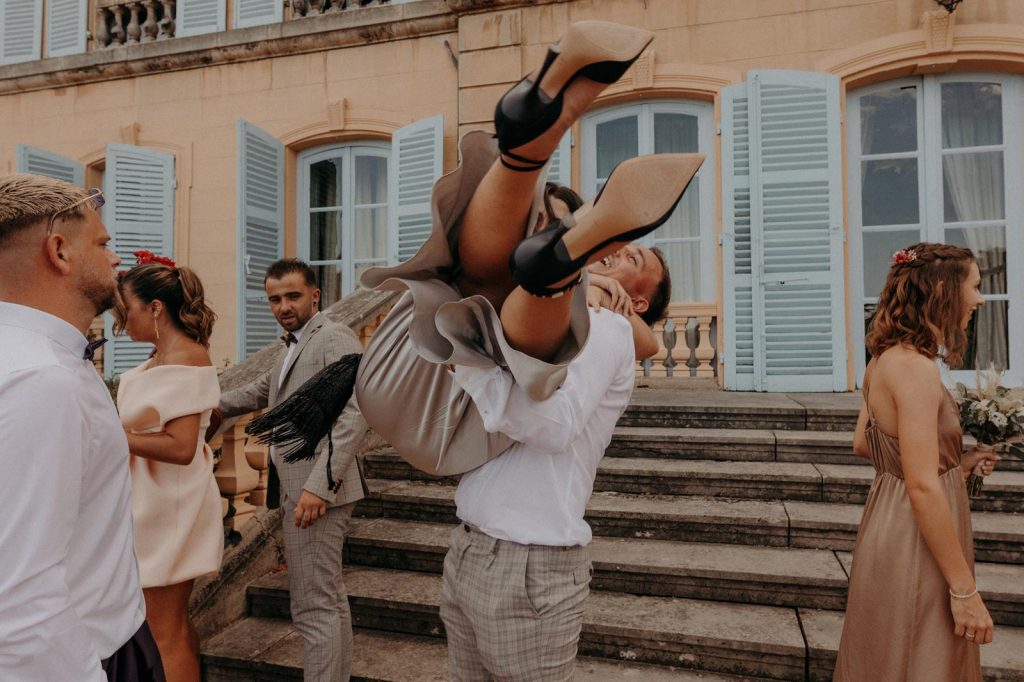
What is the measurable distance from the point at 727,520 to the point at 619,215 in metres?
2.80

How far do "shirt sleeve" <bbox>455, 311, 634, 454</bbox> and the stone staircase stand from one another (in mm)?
1788

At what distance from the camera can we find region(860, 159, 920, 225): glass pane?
5.64 meters

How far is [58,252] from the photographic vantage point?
1.21m

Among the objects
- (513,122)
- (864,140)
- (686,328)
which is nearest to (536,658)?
(513,122)

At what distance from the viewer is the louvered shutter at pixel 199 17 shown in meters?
7.02

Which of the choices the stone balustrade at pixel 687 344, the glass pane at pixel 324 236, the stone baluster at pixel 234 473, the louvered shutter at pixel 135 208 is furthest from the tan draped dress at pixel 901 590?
the louvered shutter at pixel 135 208

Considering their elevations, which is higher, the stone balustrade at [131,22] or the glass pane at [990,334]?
the stone balustrade at [131,22]

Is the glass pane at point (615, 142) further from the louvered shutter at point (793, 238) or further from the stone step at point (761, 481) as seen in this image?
the stone step at point (761, 481)

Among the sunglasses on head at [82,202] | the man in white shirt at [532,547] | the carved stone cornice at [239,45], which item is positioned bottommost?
the man in white shirt at [532,547]

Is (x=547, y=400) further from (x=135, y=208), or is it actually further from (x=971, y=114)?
(x=135, y=208)

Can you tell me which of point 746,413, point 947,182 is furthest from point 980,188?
point 746,413

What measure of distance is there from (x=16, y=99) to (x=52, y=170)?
1.14 metres

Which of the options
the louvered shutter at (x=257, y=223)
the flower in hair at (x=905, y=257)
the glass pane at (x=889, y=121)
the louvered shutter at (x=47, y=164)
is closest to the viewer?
the flower in hair at (x=905, y=257)

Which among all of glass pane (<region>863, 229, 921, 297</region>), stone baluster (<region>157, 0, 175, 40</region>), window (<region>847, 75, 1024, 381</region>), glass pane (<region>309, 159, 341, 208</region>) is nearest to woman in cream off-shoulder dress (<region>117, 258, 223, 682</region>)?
glass pane (<region>309, 159, 341, 208</region>)
